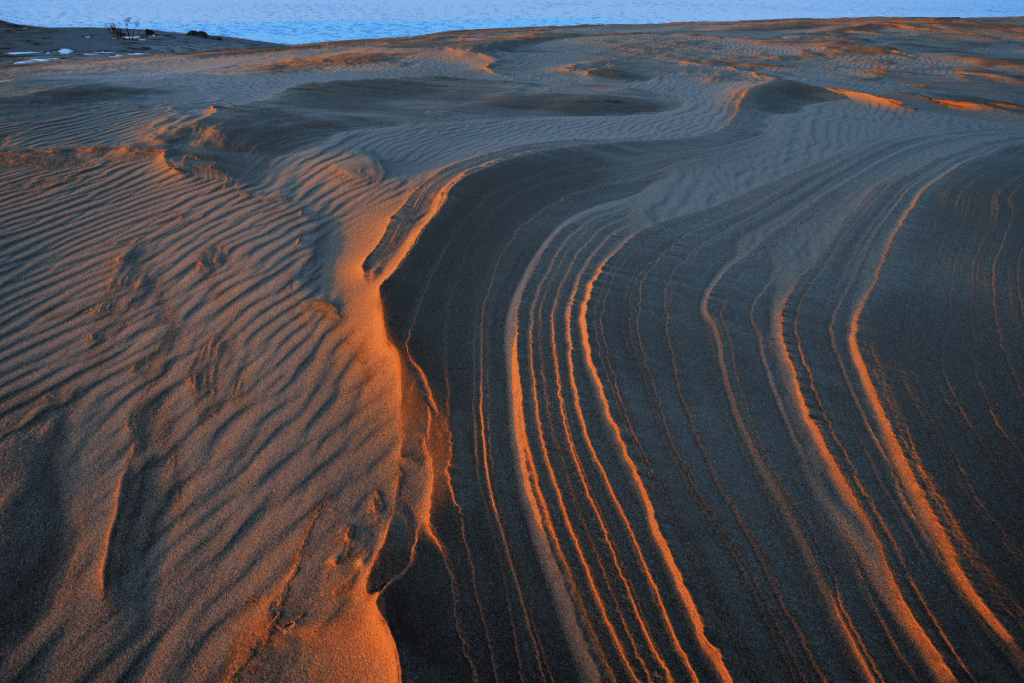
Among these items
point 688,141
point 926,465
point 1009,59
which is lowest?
point 926,465

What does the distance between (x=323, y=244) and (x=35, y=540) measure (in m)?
3.00

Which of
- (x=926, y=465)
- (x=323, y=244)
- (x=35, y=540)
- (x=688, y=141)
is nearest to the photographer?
(x=35, y=540)

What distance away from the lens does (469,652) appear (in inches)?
76.9

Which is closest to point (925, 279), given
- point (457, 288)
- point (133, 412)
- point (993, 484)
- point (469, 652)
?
point (993, 484)

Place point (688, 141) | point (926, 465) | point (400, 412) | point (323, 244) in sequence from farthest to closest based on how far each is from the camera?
point (688, 141) < point (323, 244) < point (400, 412) < point (926, 465)

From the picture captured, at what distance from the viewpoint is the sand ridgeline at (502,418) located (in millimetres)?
2045

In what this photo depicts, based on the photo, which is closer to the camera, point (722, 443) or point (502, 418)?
point (722, 443)

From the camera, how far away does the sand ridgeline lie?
2.04m

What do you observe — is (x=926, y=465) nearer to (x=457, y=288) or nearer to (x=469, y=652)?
(x=469, y=652)

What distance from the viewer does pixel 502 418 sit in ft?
9.65

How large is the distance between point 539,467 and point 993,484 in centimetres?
203

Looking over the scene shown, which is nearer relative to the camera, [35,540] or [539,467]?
[35,540]

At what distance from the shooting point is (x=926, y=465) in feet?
8.63

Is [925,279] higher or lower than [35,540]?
higher
